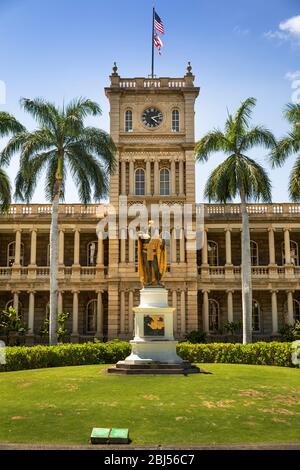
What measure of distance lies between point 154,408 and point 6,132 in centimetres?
1709

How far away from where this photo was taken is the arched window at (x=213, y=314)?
3781cm

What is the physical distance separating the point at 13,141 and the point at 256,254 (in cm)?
1952

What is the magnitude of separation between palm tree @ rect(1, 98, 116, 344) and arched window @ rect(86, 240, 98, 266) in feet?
37.5

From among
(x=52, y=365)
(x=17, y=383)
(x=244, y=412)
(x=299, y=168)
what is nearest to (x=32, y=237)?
(x=52, y=365)

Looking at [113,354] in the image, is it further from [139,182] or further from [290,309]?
[290,309]

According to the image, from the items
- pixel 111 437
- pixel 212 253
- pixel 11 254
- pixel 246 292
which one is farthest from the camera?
pixel 11 254

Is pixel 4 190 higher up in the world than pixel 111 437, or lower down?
higher up

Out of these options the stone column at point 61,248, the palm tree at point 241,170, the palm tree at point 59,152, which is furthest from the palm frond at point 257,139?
the stone column at point 61,248

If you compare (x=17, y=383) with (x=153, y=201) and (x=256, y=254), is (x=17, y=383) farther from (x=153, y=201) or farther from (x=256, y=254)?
(x=256, y=254)

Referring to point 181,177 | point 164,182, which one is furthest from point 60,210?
point 181,177

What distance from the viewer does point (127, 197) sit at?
35531 mm

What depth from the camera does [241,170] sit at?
27391 millimetres

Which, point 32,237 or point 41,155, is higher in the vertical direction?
point 41,155

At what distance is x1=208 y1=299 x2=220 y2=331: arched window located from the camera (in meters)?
37.8
